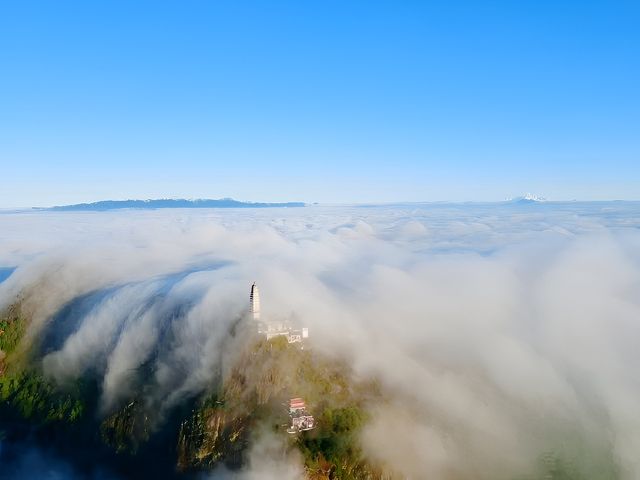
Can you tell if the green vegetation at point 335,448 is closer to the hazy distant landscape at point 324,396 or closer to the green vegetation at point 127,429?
the hazy distant landscape at point 324,396

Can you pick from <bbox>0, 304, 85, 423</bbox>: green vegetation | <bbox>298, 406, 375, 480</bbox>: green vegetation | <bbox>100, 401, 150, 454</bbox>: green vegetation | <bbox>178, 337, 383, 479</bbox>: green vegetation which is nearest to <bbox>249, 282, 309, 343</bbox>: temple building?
<bbox>178, 337, 383, 479</bbox>: green vegetation

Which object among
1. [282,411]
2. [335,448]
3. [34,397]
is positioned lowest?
[34,397]

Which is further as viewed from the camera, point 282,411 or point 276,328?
point 276,328

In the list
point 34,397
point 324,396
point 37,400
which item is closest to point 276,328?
point 324,396

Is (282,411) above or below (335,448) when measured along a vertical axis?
above

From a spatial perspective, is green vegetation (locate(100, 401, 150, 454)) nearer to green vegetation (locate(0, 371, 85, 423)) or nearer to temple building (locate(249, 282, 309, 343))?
green vegetation (locate(0, 371, 85, 423))

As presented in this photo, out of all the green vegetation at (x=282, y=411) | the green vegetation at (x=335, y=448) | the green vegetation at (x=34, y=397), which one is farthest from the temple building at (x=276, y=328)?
the green vegetation at (x=34, y=397)

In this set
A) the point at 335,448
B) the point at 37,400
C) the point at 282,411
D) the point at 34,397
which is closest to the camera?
the point at 335,448

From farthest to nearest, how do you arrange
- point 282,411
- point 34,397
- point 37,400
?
point 34,397 < point 37,400 < point 282,411

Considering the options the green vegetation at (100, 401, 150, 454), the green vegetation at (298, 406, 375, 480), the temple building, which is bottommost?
the green vegetation at (100, 401, 150, 454)

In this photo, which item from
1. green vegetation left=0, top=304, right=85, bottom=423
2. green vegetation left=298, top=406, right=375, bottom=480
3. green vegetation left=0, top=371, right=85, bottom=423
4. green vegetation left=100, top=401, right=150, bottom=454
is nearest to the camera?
green vegetation left=298, top=406, right=375, bottom=480

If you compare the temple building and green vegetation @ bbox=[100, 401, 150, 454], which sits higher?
the temple building

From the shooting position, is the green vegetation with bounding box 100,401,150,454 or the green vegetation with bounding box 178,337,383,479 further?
the green vegetation with bounding box 100,401,150,454

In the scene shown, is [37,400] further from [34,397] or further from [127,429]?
[127,429]
